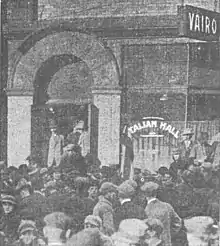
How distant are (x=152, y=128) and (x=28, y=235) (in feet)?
3.81

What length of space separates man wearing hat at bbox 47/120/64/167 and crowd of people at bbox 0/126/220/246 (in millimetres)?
42

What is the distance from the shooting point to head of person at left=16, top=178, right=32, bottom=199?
448cm

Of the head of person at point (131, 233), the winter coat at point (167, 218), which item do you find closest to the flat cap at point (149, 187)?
the winter coat at point (167, 218)

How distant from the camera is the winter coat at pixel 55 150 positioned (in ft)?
14.5

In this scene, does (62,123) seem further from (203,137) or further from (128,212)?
(203,137)

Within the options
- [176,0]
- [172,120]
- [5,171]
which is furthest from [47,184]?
[176,0]

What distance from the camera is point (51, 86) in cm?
439

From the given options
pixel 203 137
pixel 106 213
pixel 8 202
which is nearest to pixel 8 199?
pixel 8 202

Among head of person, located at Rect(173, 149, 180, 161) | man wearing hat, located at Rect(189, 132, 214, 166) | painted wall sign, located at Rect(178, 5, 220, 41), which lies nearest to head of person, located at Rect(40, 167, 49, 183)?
head of person, located at Rect(173, 149, 180, 161)

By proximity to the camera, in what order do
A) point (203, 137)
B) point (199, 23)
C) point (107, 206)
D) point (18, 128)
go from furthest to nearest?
point (18, 128)
point (107, 206)
point (203, 137)
point (199, 23)

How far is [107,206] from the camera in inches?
172

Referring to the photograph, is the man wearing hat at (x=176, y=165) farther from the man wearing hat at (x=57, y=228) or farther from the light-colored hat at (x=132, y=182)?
the man wearing hat at (x=57, y=228)

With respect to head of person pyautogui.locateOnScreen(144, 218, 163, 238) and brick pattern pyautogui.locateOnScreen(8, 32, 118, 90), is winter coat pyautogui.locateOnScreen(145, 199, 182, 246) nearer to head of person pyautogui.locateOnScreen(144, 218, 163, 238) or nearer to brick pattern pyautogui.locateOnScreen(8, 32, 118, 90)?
head of person pyautogui.locateOnScreen(144, 218, 163, 238)

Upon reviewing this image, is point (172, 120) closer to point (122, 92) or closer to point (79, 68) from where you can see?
point (122, 92)
